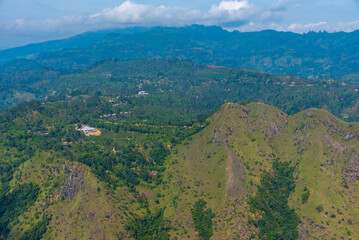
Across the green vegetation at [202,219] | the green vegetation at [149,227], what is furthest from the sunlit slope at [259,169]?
the green vegetation at [149,227]

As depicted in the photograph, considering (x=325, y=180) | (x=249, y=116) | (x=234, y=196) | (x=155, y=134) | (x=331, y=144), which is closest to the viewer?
(x=234, y=196)

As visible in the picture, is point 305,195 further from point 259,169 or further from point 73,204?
point 73,204

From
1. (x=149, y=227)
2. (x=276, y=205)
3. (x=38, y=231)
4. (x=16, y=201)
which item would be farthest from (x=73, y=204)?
(x=276, y=205)

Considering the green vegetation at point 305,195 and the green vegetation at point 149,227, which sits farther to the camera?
the green vegetation at point 305,195

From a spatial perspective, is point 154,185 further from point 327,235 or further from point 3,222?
point 327,235

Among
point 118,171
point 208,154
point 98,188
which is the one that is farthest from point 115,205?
→ point 208,154

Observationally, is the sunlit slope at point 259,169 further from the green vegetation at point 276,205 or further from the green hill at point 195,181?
the green vegetation at point 276,205

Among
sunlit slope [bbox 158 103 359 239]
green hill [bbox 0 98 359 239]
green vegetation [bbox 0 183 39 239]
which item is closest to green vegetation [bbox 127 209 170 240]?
green hill [bbox 0 98 359 239]
